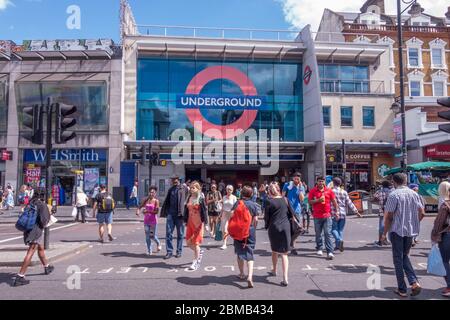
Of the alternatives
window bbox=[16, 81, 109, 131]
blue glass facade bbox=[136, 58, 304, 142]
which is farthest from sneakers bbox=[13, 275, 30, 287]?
blue glass facade bbox=[136, 58, 304, 142]

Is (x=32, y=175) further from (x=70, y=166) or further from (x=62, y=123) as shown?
(x=62, y=123)

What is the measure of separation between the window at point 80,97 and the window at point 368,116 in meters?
18.9

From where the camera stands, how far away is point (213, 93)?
28375 mm

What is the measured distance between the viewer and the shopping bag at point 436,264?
5.79m

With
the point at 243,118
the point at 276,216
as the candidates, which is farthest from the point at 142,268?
the point at 243,118

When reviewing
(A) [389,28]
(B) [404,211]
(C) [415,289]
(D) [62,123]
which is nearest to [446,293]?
(C) [415,289]

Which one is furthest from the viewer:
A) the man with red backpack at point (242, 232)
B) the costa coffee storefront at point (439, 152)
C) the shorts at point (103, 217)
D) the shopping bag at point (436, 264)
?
the costa coffee storefront at point (439, 152)

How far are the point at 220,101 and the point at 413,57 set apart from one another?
893 inches

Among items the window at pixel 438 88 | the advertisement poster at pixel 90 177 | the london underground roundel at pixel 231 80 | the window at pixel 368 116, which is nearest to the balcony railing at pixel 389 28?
the window at pixel 438 88

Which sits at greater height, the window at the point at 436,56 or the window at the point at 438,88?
the window at the point at 436,56

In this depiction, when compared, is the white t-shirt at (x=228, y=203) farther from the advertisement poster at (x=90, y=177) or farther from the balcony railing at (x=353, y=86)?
the balcony railing at (x=353, y=86)

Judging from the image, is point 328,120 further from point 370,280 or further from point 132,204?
point 370,280

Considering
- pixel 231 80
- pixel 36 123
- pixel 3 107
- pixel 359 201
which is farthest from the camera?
pixel 231 80

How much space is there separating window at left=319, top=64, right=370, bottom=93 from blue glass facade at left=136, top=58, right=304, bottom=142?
190 cm
